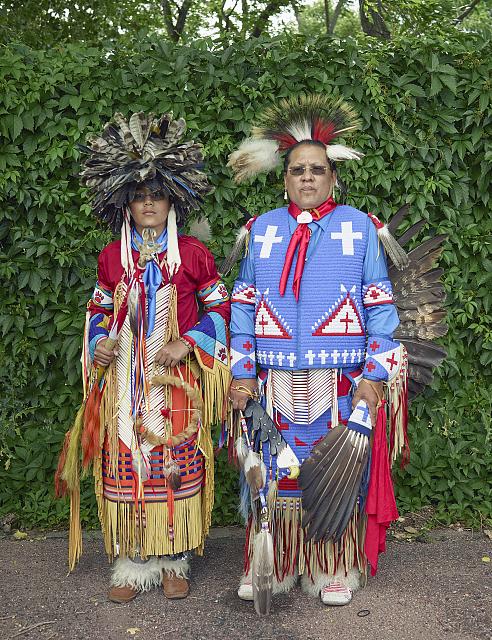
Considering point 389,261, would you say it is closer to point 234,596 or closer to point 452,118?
point 452,118

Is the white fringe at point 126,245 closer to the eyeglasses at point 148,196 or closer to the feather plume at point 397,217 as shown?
the eyeglasses at point 148,196

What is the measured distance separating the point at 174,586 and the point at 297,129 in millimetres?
2125

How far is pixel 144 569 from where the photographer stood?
350 cm

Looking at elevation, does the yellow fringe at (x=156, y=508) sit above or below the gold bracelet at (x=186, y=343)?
below

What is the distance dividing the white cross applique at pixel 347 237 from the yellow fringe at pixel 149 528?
4.28 feet

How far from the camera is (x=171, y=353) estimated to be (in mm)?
3281

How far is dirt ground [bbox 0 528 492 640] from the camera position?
320 centimetres

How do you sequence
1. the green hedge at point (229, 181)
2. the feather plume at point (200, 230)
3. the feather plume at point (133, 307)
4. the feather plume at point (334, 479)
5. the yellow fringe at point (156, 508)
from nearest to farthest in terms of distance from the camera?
the feather plume at point (334, 479) → the feather plume at point (133, 307) → the yellow fringe at point (156, 508) → the feather plume at point (200, 230) → the green hedge at point (229, 181)

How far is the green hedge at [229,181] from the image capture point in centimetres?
407

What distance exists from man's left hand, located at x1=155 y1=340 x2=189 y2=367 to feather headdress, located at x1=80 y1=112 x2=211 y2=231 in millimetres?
607

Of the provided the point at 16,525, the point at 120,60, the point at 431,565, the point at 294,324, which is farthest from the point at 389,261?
the point at 16,525

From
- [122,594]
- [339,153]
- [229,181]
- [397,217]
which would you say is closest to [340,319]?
[339,153]

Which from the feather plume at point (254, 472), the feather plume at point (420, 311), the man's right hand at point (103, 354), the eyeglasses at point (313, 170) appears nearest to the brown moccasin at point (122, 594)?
the feather plume at point (254, 472)

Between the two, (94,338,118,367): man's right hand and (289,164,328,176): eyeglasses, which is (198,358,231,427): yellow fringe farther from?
(289,164,328,176): eyeglasses
